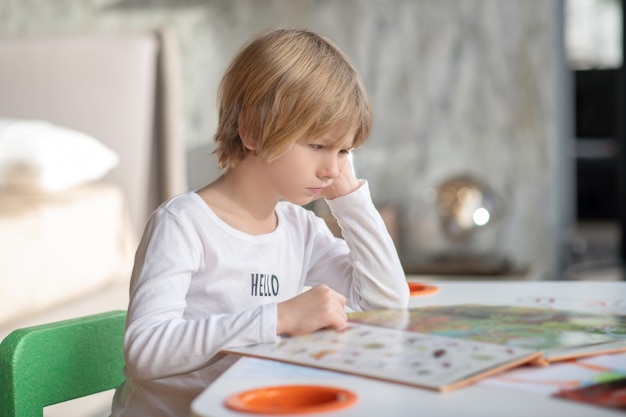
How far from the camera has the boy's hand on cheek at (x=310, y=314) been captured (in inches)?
36.1

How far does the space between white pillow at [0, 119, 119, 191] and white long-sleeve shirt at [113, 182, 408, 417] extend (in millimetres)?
1344

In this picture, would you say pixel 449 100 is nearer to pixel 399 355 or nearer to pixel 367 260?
pixel 367 260

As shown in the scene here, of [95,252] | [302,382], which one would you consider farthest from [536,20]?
[302,382]

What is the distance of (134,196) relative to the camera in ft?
9.44

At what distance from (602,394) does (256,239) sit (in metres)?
0.54

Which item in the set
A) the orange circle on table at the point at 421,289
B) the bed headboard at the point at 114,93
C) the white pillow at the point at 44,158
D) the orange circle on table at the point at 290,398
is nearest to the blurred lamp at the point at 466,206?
the bed headboard at the point at 114,93

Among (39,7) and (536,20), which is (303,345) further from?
(39,7)

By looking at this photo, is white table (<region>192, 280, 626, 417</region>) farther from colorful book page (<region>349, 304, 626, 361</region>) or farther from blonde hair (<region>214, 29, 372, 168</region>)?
blonde hair (<region>214, 29, 372, 168</region>)

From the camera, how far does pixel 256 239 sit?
116 centimetres

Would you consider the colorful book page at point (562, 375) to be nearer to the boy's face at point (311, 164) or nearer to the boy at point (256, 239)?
the boy at point (256, 239)

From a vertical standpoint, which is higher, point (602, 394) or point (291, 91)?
point (291, 91)

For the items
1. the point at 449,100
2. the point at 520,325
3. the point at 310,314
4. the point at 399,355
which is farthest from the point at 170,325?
the point at 449,100

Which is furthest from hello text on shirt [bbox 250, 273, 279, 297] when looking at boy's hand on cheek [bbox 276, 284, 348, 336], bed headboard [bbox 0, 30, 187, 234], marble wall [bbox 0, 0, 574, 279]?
marble wall [bbox 0, 0, 574, 279]

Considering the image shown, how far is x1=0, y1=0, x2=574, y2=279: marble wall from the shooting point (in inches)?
122
